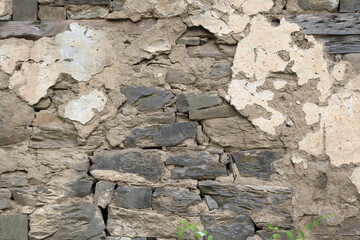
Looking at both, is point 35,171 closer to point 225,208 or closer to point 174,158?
point 174,158

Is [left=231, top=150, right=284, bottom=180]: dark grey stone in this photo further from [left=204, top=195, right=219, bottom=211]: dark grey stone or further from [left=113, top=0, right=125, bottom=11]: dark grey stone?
[left=113, top=0, right=125, bottom=11]: dark grey stone

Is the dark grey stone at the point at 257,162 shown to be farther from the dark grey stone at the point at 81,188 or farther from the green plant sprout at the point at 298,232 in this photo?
the dark grey stone at the point at 81,188

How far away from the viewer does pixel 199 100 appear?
241 cm

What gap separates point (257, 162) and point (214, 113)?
42cm

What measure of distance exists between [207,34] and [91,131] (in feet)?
3.22

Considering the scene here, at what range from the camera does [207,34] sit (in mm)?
2416

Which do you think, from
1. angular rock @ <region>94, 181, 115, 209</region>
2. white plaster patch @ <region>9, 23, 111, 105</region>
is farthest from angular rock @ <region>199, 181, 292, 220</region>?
white plaster patch @ <region>9, 23, 111, 105</region>

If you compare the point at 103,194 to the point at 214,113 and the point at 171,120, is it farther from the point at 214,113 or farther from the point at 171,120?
the point at 214,113

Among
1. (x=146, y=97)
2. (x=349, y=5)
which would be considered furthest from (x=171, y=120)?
(x=349, y=5)

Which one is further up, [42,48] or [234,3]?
[234,3]

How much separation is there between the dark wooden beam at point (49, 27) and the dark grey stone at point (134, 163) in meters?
0.79

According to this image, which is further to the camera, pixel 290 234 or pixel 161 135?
pixel 161 135

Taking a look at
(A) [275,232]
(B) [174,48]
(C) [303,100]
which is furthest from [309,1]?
(A) [275,232]

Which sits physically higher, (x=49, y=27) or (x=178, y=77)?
(x=49, y=27)
